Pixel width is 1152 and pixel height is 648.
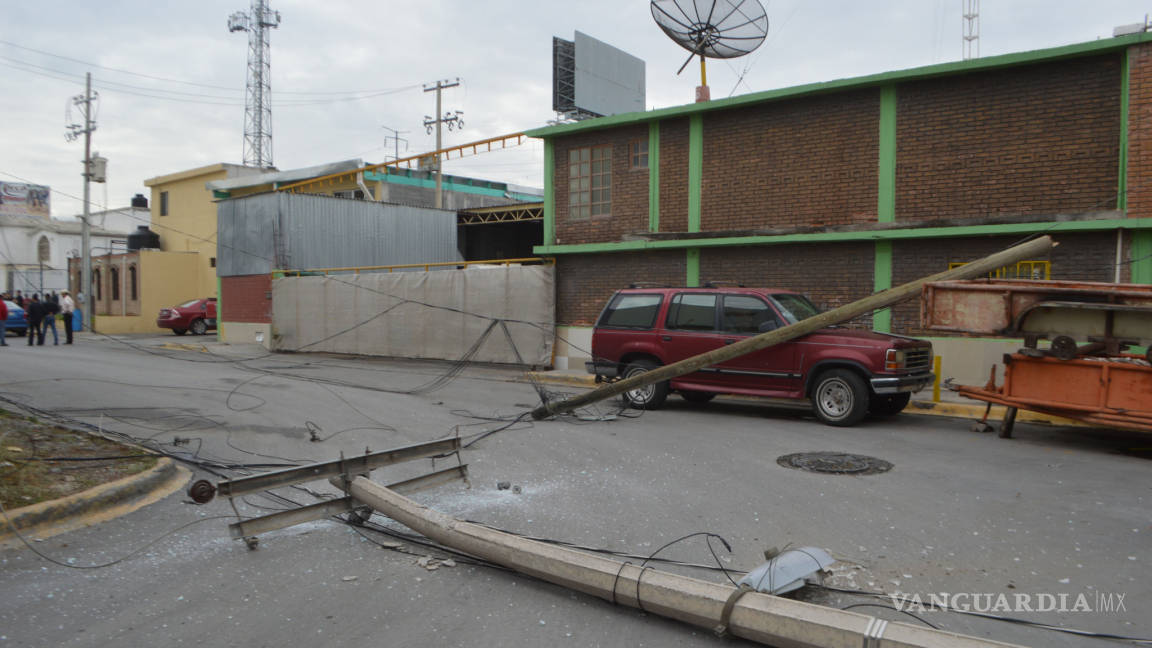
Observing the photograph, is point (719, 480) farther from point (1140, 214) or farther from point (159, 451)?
point (1140, 214)

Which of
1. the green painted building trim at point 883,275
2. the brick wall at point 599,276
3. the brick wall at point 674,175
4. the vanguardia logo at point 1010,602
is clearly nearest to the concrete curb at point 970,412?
the green painted building trim at point 883,275

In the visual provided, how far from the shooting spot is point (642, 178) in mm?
17391

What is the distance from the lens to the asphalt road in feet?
13.4

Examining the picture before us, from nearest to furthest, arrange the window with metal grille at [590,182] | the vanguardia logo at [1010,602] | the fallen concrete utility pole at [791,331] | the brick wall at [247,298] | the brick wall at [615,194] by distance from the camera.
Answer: the vanguardia logo at [1010,602], the fallen concrete utility pole at [791,331], the brick wall at [615,194], the window with metal grille at [590,182], the brick wall at [247,298]

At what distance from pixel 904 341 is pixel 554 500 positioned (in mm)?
6130

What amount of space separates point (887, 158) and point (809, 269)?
2500 millimetres

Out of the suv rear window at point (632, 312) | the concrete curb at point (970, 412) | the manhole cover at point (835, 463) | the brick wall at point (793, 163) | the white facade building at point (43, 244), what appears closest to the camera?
the manhole cover at point (835, 463)

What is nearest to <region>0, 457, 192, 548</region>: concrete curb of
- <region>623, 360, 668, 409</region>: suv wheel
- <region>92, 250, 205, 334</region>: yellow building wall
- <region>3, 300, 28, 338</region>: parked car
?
<region>623, 360, 668, 409</region>: suv wheel

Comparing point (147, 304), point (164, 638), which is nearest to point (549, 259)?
point (164, 638)

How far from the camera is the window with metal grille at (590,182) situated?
1798 cm

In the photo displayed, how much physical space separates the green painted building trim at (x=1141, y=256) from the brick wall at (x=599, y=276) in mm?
8029

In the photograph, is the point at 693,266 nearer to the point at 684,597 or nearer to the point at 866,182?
the point at 866,182

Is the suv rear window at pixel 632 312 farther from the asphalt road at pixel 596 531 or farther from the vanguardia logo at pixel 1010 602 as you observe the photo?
the vanguardia logo at pixel 1010 602

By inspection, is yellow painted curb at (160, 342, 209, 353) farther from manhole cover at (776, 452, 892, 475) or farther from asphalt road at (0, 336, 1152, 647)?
manhole cover at (776, 452, 892, 475)
